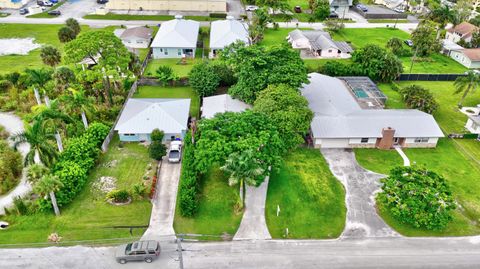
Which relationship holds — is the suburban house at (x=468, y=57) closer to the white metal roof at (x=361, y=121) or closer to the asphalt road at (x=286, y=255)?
the white metal roof at (x=361, y=121)

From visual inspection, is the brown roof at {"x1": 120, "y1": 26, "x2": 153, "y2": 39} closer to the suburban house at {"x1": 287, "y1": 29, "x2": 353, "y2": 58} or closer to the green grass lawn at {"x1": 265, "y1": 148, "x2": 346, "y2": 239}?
the suburban house at {"x1": 287, "y1": 29, "x2": 353, "y2": 58}

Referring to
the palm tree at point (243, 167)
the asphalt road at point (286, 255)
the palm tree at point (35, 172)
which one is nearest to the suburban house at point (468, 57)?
the asphalt road at point (286, 255)

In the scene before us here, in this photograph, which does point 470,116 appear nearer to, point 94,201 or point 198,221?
→ point 198,221

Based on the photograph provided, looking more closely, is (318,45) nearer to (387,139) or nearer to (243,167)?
(387,139)

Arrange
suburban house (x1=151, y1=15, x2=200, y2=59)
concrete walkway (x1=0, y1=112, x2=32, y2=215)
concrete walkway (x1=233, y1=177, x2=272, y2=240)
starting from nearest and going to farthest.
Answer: concrete walkway (x1=233, y1=177, x2=272, y2=240)
concrete walkway (x1=0, y1=112, x2=32, y2=215)
suburban house (x1=151, y1=15, x2=200, y2=59)

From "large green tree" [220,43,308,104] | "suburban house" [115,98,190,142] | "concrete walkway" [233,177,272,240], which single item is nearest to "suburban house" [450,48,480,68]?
"large green tree" [220,43,308,104]

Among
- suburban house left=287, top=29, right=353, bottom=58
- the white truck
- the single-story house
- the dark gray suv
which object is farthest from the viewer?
the single-story house

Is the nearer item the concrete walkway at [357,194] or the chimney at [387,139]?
the concrete walkway at [357,194]

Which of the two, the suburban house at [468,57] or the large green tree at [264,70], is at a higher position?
the large green tree at [264,70]
